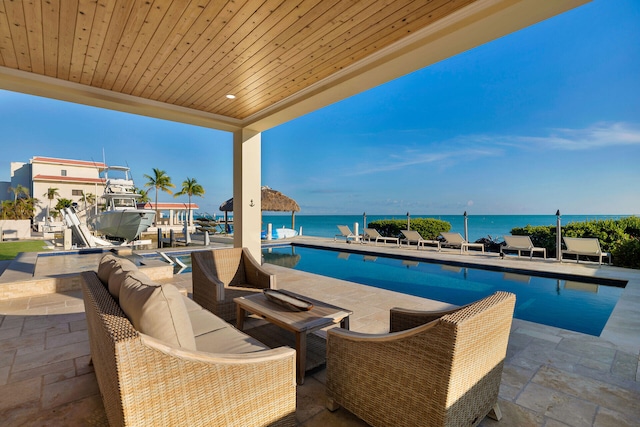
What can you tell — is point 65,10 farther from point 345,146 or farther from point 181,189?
point 181,189

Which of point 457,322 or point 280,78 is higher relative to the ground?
point 280,78

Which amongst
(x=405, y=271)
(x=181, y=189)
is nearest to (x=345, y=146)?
(x=181, y=189)

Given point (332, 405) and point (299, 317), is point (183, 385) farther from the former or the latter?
point (299, 317)

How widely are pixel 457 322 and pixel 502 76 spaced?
2760 centimetres

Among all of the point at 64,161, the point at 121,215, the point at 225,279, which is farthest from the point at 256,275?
the point at 64,161

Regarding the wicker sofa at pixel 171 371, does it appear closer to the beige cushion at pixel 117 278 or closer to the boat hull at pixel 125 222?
the beige cushion at pixel 117 278

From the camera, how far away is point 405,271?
25.1 feet

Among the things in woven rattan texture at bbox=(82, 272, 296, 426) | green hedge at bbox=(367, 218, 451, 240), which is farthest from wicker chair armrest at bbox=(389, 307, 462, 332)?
green hedge at bbox=(367, 218, 451, 240)

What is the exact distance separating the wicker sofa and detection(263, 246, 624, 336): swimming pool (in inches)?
173

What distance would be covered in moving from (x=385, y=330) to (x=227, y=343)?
6.07 ft

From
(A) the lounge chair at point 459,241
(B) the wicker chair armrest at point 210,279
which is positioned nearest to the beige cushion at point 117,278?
(B) the wicker chair armrest at point 210,279

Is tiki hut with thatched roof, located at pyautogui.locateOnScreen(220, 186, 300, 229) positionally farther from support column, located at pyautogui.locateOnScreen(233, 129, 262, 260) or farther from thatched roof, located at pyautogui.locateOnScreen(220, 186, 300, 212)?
support column, located at pyautogui.locateOnScreen(233, 129, 262, 260)

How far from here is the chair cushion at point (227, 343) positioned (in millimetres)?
1804

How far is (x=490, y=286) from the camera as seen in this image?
6.22 metres
